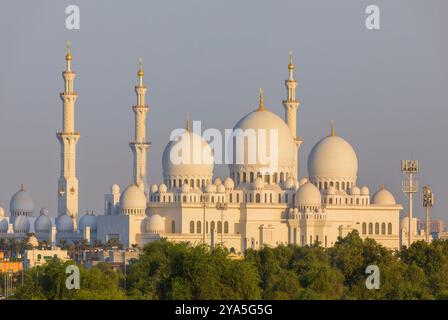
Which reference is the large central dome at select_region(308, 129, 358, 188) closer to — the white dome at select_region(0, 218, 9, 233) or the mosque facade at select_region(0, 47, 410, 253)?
the mosque facade at select_region(0, 47, 410, 253)

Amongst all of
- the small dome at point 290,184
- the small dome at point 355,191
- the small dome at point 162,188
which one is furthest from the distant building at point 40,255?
the small dome at point 355,191

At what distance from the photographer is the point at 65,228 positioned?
97438 millimetres

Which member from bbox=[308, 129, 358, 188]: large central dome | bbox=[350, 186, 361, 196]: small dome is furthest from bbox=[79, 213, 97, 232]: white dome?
bbox=[350, 186, 361, 196]: small dome

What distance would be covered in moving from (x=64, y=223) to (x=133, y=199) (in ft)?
21.2

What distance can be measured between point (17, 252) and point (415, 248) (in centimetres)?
4031

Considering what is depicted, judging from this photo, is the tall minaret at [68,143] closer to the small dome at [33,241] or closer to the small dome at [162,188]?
the small dome at [33,241]

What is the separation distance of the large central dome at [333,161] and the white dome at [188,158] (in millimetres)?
5669

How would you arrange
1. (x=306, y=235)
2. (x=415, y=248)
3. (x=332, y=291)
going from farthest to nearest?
(x=306, y=235)
(x=415, y=248)
(x=332, y=291)

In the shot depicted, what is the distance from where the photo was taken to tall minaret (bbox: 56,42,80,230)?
94.1 m

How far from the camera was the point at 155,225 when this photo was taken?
3580 inches

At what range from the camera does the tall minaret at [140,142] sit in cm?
9506

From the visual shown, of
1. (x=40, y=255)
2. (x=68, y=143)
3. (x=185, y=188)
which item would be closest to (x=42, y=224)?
(x=68, y=143)

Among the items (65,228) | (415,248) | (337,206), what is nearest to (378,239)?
(337,206)

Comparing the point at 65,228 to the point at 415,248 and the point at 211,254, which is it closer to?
the point at 415,248
